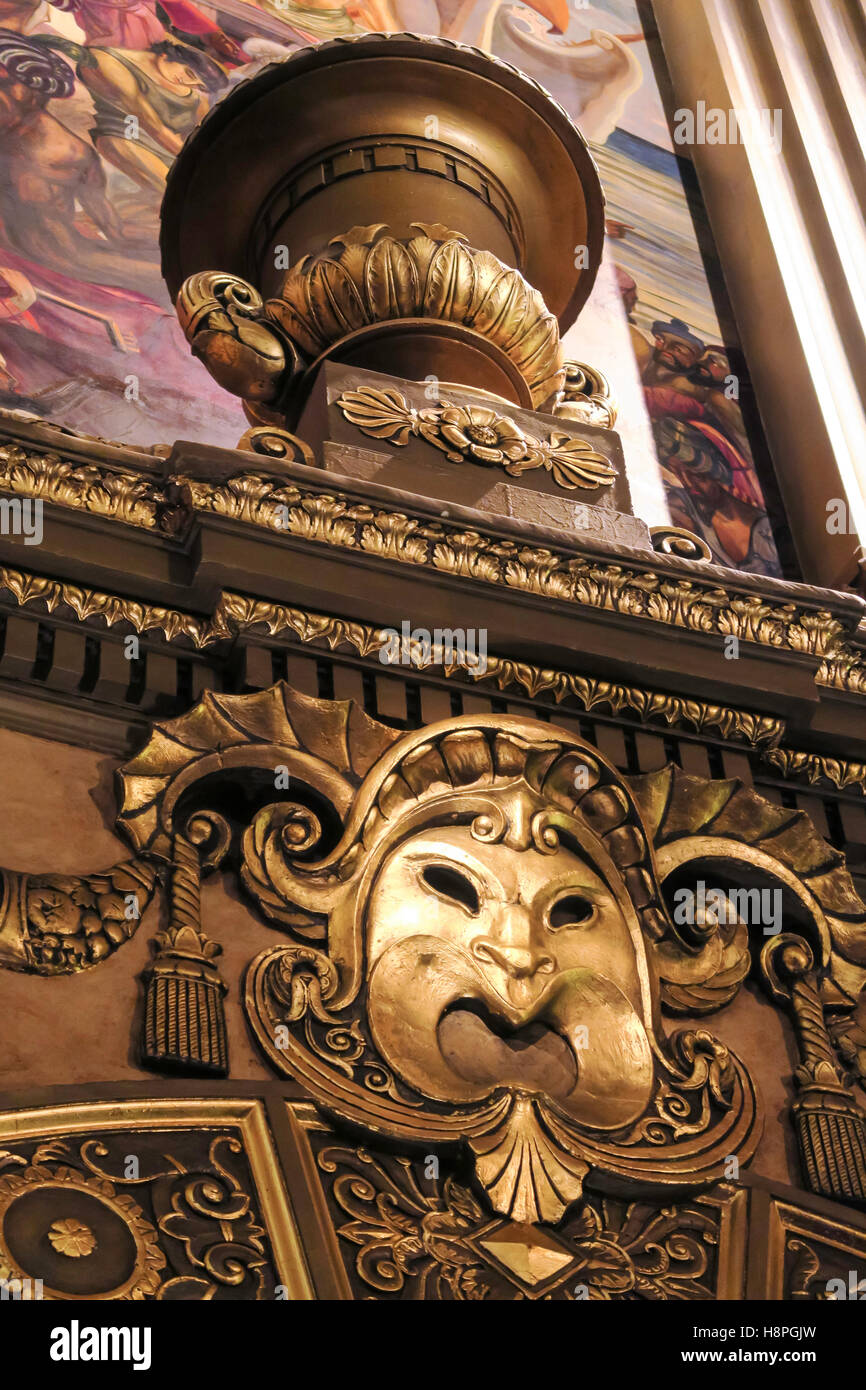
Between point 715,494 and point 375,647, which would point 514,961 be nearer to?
point 375,647

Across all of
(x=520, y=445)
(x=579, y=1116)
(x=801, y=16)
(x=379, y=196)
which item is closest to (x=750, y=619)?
(x=520, y=445)

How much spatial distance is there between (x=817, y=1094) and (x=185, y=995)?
0.80 meters

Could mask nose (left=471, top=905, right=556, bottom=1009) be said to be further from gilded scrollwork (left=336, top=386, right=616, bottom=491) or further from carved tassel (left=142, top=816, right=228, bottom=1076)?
gilded scrollwork (left=336, top=386, right=616, bottom=491)

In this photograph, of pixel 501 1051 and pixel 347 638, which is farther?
pixel 347 638

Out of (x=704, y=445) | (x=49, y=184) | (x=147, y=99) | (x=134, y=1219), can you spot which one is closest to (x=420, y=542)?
(x=134, y=1219)

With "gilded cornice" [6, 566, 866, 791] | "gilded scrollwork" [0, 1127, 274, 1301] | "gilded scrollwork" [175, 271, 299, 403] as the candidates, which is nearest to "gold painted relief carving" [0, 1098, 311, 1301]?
"gilded scrollwork" [0, 1127, 274, 1301]

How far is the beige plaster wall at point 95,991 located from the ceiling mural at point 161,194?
2.31 metres

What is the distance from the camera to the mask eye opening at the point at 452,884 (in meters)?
2.32

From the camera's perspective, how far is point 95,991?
2.10 metres

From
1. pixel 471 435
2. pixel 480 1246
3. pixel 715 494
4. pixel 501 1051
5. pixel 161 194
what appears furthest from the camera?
pixel 715 494

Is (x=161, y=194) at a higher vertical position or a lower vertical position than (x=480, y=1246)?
higher

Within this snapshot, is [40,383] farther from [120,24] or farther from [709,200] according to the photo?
[709,200]

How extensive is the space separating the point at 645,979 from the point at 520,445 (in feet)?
3.04

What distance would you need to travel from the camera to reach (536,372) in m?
3.21
